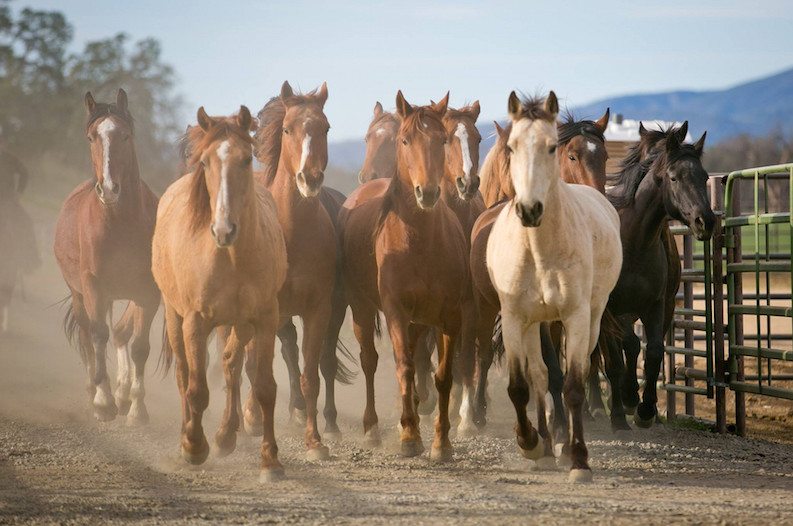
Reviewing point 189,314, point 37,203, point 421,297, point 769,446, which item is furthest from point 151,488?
point 37,203

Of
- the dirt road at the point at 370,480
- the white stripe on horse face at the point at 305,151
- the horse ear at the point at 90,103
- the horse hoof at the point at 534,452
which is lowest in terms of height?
the dirt road at the point at 370,480

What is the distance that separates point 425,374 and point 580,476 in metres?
3.27

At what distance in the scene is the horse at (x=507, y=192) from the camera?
695 cm

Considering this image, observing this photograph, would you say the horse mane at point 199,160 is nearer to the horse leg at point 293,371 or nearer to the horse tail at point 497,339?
the horse leg at point 293,371

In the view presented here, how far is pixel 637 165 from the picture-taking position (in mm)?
8266

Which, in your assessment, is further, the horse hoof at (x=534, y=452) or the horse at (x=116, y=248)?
the horse at (x=116, y=248)

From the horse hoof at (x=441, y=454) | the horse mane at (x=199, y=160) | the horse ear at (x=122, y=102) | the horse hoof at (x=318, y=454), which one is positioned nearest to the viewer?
the horse mane at (x=199, y=160)

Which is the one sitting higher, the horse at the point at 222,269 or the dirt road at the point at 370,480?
the horse at the point at 222,269

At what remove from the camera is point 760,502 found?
5242 millimetres

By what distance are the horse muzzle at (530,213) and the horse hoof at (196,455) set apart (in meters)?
2.37

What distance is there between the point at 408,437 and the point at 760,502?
2.35 metres

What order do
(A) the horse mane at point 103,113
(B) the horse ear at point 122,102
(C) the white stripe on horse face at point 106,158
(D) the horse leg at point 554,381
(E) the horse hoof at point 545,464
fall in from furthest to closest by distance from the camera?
1. (B) the horse ear at point 122,102
2. (A) the horse mane at point 103,113
3. (C) the white stripe on horse face at point 106,158
4. (D) the horse leg at point 554,381
5. (E) the horse hoof at point 545,464

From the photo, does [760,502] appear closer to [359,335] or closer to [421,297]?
[421,297]

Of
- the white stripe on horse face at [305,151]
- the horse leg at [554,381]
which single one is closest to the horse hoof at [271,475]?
the horse leg at [554,381]
